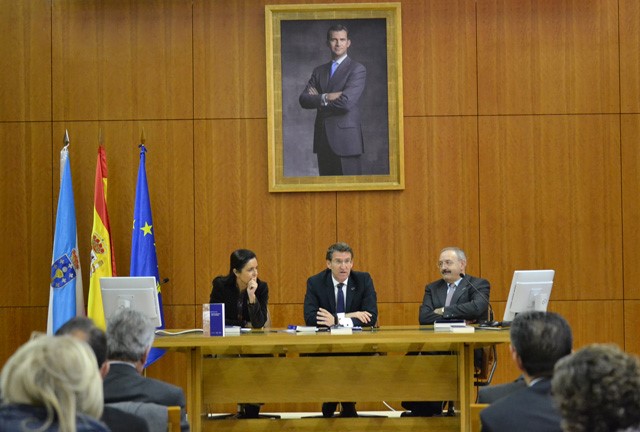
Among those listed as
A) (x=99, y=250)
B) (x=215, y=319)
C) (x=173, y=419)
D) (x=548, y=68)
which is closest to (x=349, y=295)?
(x=215, y=319)

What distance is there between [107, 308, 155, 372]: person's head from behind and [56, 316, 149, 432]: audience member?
0.19m

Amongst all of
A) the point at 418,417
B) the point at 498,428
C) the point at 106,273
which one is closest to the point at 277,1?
the point at 106,273

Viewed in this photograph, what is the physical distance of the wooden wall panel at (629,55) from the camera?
7.75m

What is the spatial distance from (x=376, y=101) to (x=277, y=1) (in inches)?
46.4

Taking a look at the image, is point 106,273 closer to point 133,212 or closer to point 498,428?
point 133,212

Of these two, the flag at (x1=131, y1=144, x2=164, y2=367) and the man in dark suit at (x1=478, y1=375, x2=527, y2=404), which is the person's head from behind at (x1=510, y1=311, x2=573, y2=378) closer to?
the man in dark suit at (x1=478, y1=375, x2=527, y2=404)

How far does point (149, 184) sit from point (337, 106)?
169 cm

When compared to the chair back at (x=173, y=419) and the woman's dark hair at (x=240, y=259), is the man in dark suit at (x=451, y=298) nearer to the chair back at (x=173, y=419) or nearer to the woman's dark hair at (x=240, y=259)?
the woman's dark hair at (x=240, y=259)

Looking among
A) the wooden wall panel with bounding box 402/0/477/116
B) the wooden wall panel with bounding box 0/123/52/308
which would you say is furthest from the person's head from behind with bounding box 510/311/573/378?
the wooden wall panel with bounding box 0/123/52/308

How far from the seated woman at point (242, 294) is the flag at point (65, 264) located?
1.37 meters

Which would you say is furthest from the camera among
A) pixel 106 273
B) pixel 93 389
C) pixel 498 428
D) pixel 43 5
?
pixel 43 5

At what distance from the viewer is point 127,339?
340 cm

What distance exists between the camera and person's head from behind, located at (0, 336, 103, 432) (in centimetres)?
208

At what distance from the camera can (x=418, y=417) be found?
5.98m
